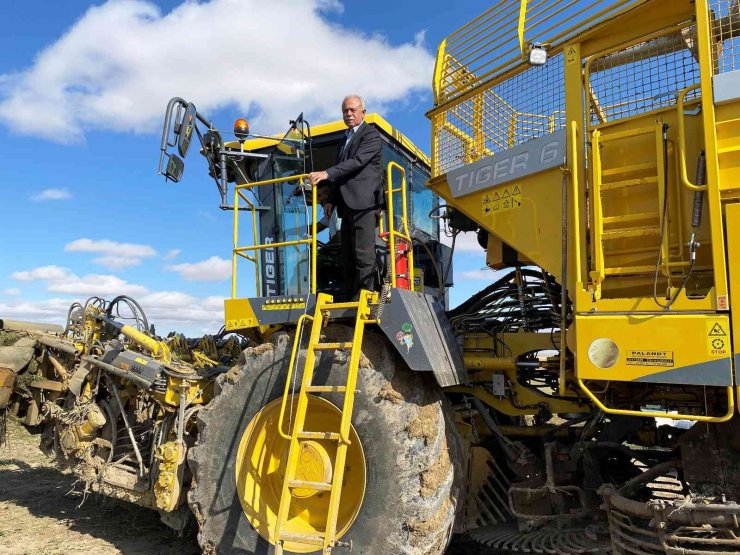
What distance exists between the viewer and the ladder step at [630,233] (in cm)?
303

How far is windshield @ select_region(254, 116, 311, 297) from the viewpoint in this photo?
4761mm

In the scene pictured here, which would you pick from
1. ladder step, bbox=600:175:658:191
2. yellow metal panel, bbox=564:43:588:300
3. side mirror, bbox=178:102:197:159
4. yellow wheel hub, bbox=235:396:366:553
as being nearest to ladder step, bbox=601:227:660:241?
yellow metal panel, bbox=564:43:588:300

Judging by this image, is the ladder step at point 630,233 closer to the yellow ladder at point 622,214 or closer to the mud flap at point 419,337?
the yellow ladder at point 622,214

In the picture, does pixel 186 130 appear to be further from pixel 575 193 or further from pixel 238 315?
pixel 575 193

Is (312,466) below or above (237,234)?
below

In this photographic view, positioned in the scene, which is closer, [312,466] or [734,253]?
[734,253]

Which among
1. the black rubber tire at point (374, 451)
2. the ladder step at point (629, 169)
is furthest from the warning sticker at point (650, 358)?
A: the black rubber tire at point (374, 451)

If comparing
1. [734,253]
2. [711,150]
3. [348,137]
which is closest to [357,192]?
[348,137]

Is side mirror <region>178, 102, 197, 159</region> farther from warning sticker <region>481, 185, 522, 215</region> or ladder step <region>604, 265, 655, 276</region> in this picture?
ladder step <region>604, 265, 655, 276</region>

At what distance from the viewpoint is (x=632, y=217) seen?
3.07m

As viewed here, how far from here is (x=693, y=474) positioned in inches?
121

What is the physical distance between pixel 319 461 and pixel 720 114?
2.99 m

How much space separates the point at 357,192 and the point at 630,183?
1.90 m

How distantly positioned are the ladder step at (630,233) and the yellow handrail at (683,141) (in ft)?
0.91
